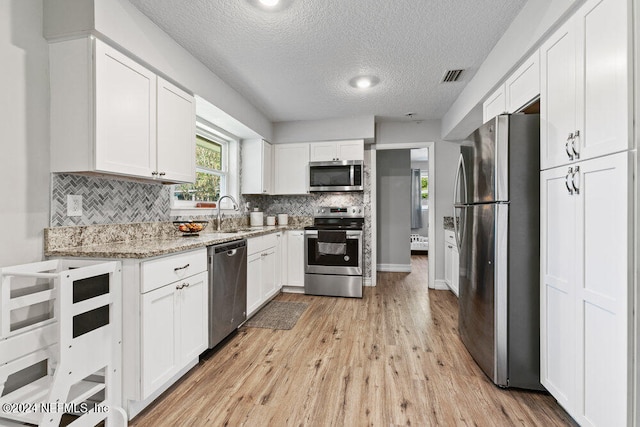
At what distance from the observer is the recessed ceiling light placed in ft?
9.95

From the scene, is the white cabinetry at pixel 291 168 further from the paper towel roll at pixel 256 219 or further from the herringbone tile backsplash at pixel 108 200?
the herringbone tile backsplash at pixel 108 200

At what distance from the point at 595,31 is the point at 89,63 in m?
2.58

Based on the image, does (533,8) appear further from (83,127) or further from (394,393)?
(83,127)

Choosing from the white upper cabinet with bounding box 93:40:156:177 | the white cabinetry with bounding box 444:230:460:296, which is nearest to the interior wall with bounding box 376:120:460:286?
the white cabinetry with bounding box 444:230:460:296

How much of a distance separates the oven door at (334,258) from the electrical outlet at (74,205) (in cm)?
258

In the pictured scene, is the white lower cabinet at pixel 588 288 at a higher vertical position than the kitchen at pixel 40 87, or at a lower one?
lower

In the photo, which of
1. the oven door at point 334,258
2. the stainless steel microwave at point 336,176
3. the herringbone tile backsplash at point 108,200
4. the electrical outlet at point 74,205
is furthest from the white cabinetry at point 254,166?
the electrical outlet at point 74,205

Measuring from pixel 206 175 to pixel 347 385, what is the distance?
2.79 m

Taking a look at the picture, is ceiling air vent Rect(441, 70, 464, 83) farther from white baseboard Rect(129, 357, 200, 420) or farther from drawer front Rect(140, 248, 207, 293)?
white baseboard Rect(129, 357, 200, 420)

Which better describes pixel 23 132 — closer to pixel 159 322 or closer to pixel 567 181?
pixel 159 322

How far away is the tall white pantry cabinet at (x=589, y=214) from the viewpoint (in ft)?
3.86

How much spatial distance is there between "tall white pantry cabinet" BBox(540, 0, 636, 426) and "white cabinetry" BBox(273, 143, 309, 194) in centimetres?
308

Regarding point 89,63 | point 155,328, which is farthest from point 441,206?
point 89,63

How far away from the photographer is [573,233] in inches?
58.1
